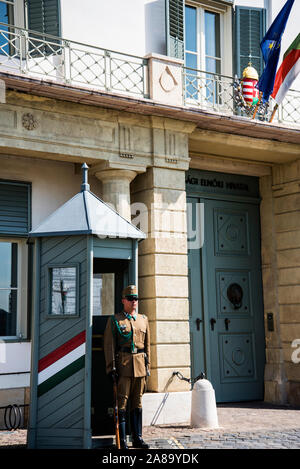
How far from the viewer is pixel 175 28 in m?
12.1

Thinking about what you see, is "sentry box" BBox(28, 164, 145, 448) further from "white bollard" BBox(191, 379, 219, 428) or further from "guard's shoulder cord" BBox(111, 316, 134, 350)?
"white bollard" BBox(191, 379, 219, 428)

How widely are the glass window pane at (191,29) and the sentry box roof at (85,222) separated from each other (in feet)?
17.8

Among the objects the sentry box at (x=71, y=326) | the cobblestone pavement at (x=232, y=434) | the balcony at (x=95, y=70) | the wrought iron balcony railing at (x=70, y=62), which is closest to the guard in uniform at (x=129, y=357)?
the sentry box at (x=71, y=326)

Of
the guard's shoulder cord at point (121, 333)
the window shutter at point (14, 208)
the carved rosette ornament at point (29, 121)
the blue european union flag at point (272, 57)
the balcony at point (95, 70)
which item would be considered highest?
the blue european union flag at point (272, 57)

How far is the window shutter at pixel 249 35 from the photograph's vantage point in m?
13.3

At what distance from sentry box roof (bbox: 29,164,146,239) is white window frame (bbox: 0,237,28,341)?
2739mm

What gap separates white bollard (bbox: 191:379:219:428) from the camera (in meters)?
9.71

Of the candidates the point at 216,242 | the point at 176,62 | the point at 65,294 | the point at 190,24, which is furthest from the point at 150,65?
the point at 65,294

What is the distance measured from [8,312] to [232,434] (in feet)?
12.5

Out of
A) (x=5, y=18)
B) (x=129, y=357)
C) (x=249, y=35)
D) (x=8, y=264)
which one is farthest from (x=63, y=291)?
(x=249, y=35)

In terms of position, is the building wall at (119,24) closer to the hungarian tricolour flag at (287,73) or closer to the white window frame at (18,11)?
the white window frame at (18,11)

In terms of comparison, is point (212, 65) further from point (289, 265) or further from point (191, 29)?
point (289, 265)

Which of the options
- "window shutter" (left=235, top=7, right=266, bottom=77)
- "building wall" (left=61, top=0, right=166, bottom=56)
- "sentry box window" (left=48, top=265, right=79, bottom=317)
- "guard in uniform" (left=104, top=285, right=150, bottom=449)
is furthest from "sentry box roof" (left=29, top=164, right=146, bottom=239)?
"window shutter" (left=235, top=7, right=266, bottom=77)

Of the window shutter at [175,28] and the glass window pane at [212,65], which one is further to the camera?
the glass window pane at [212,65]
